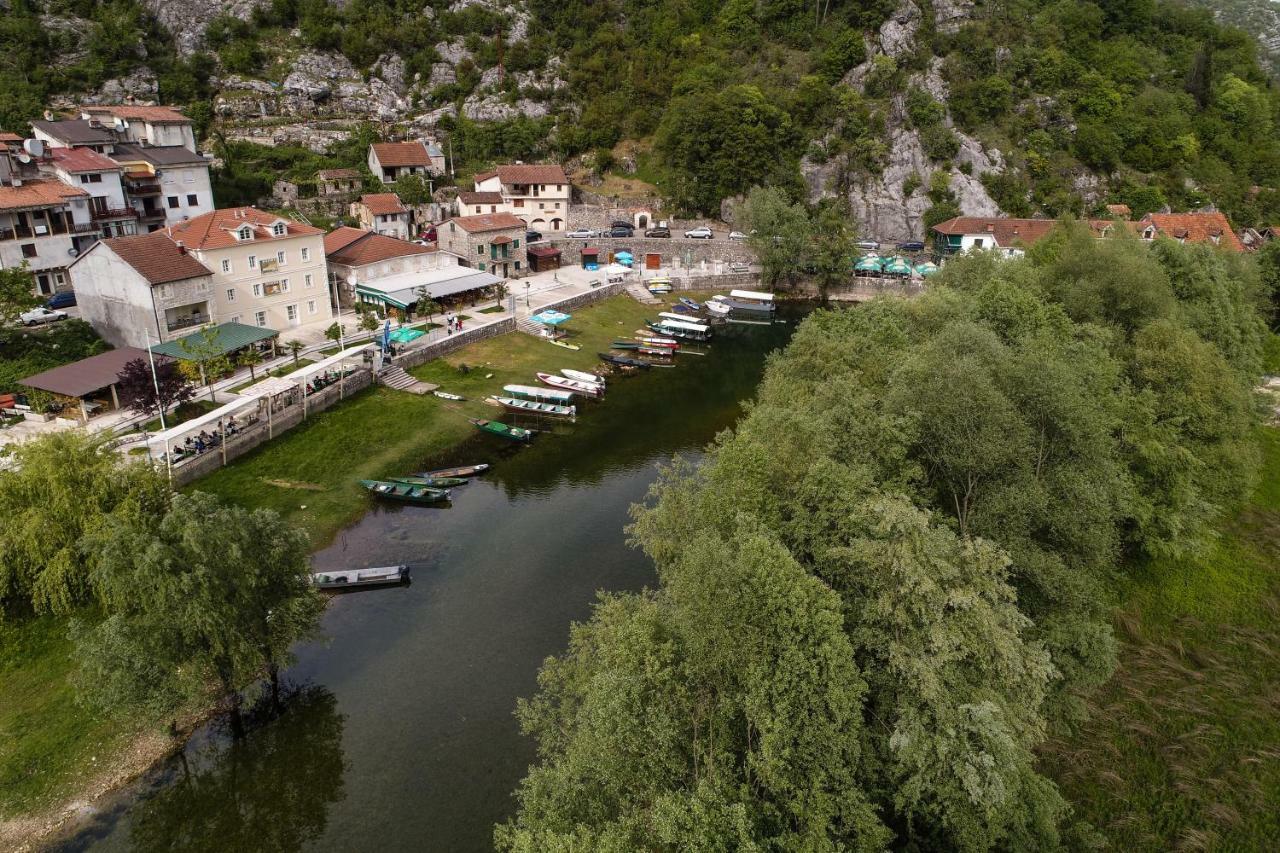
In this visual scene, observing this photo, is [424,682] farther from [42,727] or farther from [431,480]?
[431,480]

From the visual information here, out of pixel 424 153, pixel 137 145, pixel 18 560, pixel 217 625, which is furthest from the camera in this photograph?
pixel 424 153

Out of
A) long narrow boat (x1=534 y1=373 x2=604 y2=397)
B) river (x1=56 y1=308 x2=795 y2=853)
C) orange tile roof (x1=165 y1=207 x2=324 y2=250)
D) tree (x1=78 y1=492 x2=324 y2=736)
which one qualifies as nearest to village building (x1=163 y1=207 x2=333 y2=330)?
orange tile roof (x1=165 y1=207 x2=324 y2=250)

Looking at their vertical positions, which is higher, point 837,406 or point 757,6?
point 757,6

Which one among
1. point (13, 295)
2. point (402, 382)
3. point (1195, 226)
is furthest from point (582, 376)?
point (1195, 226)

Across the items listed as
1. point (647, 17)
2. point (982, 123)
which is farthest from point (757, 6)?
point (982, 123)

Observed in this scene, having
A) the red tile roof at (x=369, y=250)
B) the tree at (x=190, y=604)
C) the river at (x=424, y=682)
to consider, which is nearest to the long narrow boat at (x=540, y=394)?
the river at (x=424, y=682)

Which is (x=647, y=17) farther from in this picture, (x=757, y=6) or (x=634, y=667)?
(x=634, y=667)

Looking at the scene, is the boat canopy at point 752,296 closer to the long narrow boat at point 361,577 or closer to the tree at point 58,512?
the long narrow boat at point 361,577
